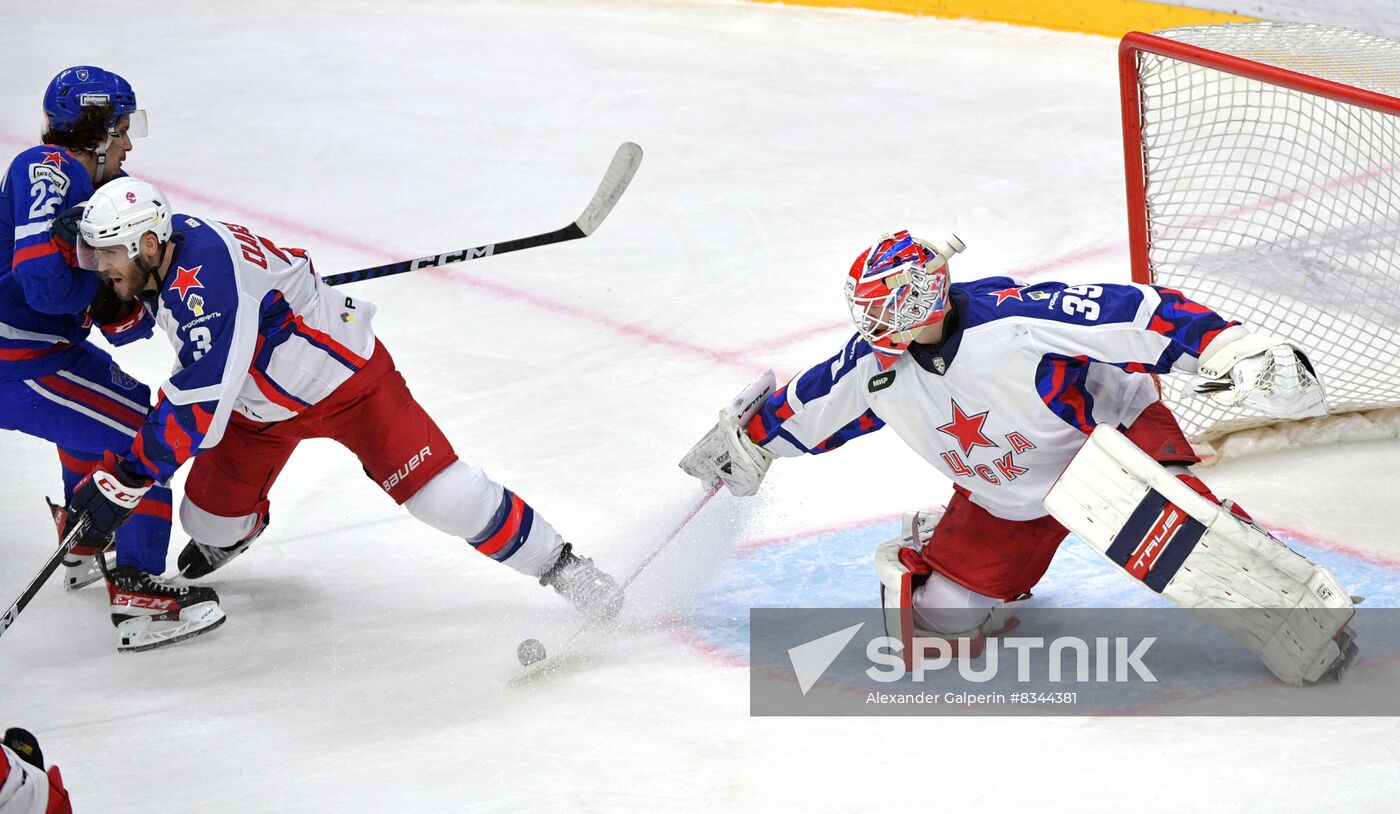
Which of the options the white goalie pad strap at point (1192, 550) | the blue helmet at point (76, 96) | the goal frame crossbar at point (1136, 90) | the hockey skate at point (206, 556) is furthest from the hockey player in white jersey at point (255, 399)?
the goal frame crossbar at point (1136, 90)

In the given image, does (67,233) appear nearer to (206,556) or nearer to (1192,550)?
(206,556)

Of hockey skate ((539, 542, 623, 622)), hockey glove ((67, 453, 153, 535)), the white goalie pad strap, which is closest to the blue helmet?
hockey glove ((67, 453, 153, 535))

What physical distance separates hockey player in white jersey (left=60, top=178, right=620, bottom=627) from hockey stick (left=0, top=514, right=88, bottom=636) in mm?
34

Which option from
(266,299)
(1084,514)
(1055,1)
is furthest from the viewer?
(1055,1)

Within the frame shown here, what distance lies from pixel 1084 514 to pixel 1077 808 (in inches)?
19.8

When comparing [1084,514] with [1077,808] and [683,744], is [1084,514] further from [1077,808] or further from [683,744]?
[683,744]

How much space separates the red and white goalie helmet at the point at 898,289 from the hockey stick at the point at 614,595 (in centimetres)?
65

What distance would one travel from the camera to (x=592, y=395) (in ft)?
14.1

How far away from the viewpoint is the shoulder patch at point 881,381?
2.69m

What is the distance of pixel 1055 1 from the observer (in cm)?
678

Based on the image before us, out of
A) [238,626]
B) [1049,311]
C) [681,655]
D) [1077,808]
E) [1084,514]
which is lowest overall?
[238,626]

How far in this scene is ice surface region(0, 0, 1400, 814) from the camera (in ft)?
8.32

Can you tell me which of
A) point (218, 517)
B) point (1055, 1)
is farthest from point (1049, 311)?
point (1055, 1)

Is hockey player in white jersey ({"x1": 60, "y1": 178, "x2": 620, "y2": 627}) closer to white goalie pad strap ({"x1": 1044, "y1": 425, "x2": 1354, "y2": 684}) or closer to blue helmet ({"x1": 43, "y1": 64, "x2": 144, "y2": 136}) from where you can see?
blue helmet ({"x1": 43, "y1": 64, "x2": 144, "y2": 136})
